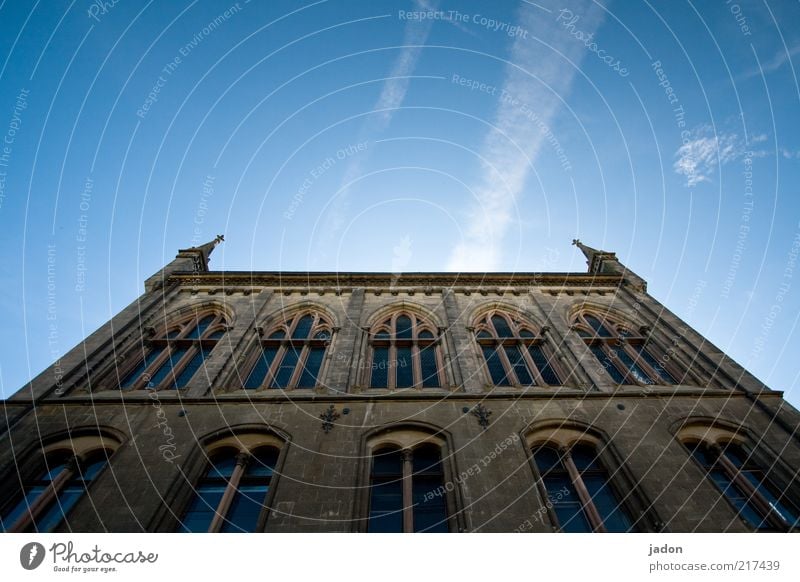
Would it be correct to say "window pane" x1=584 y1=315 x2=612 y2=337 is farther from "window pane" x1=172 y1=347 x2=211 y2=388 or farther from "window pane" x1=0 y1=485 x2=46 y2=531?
"window pane" x1=0 y1=485 x2=46 y2=531

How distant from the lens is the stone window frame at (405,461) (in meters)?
7.81

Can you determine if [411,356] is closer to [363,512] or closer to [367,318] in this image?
[367,318]

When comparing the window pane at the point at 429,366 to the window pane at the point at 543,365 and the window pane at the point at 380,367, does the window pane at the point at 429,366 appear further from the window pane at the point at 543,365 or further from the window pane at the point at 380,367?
the window pane at the point at 543,365

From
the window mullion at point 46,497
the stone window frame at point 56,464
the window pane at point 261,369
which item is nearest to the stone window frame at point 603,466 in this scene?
the window pane at point 261,369

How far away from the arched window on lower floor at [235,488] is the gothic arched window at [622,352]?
33.4 ft

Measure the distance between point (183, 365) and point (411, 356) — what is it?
7.14m

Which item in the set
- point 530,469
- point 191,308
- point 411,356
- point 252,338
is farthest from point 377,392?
point 191,308

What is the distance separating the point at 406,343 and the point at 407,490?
19.2 feet

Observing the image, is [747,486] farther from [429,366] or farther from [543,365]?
[429,366]

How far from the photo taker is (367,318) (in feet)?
49.0

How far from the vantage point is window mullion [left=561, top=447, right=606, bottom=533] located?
8.14m

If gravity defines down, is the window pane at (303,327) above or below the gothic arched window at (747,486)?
above
